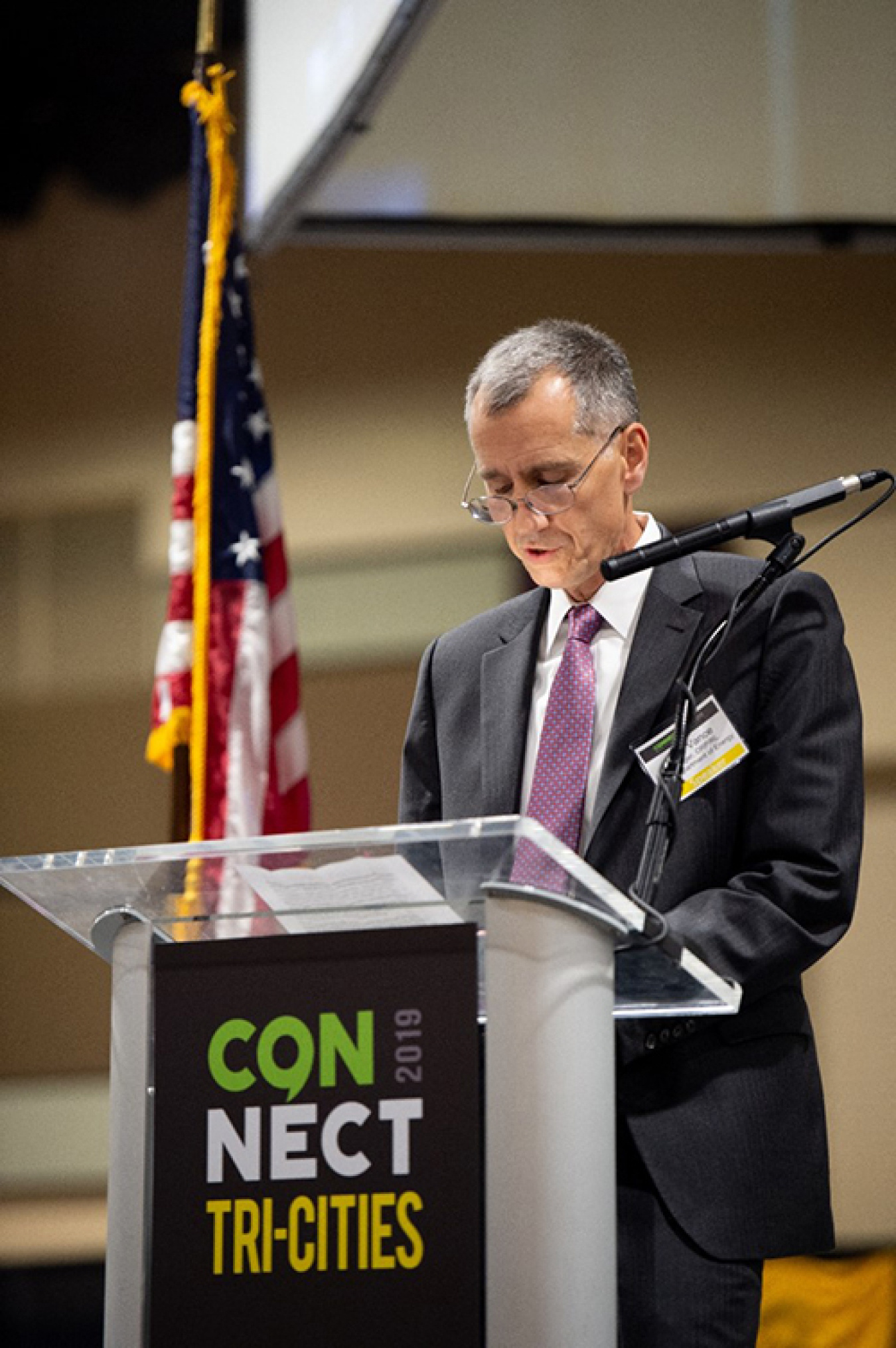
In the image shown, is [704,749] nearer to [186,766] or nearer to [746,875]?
[746,875]

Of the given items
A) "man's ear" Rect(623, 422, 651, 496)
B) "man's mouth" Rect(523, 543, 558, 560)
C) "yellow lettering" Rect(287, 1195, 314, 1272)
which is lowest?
"yellow lettering" Rect(287, 1195, 314, 1272)

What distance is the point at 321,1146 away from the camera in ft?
4.80

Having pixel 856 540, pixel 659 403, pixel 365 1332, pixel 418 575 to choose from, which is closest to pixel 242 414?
pixel 418 575

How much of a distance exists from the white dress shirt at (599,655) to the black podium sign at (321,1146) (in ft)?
1.83

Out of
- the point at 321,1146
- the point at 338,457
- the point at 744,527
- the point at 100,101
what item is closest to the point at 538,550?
the point at 744,527

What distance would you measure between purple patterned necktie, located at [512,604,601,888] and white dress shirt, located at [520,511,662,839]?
0.01 meters

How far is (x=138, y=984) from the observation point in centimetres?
156

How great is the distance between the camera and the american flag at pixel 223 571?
364 centimetres

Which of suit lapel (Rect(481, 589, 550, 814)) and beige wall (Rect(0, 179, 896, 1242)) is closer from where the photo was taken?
suit lapel (Rect(481, 589, 550, 814))

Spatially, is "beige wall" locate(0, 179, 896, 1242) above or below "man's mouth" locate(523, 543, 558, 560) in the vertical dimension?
above

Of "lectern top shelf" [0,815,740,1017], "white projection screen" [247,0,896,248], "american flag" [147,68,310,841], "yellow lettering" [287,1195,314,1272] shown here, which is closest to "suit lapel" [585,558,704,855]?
"lectern top shelf" [0,815,740,1017]

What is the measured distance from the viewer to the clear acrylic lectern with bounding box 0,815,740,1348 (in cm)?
140

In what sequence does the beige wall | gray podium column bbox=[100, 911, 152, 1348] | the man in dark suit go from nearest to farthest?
gray podium column bbox=[100, 911, 152, 1348] → the man in dark suit → the beige wall

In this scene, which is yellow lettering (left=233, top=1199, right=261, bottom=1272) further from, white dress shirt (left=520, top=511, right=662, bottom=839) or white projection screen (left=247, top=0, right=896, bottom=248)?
white projection screen (left=247, top=0, right=896, bottom=248)
